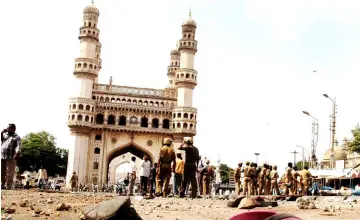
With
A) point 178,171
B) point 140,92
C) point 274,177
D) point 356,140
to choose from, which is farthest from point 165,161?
point 140,92

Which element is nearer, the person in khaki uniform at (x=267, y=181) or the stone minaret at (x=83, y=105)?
the person in khaki uniform at (x=267, y=181)

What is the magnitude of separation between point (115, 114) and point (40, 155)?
17.5m

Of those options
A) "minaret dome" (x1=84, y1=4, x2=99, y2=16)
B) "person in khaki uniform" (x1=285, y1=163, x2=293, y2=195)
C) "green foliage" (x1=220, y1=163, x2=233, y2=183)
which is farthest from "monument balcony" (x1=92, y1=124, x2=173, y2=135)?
"green foliage" (x1=220, y1=163, x2=233, y2=183)

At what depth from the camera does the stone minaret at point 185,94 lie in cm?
5212

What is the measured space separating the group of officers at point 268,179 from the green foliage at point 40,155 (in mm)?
50285

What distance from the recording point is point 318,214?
847 centimetres

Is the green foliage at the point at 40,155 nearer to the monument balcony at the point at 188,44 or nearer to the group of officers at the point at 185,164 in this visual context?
the monument balcony at the point at 188,44

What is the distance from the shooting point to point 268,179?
743 inches

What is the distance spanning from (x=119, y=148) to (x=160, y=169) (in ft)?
132

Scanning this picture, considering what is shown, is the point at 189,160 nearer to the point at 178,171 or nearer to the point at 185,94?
the point at 178,171

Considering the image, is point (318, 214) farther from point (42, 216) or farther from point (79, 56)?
point (79, 56)

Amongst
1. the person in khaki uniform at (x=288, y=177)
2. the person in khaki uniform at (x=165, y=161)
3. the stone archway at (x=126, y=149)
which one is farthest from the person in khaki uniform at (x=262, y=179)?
the stone archway at (x=126, y=149)

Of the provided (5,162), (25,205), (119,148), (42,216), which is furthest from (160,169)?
(119,148)

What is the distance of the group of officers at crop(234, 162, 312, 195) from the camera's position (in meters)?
17.3
